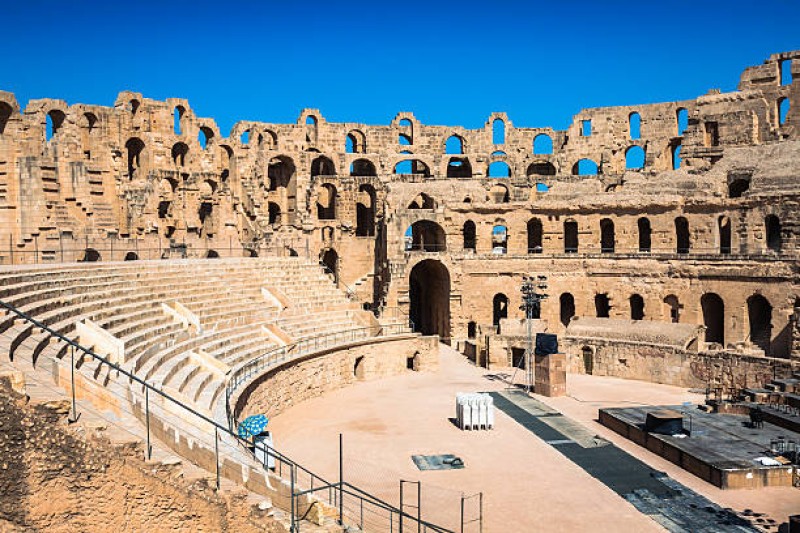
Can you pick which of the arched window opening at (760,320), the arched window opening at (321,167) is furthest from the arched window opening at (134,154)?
the arched window opening at (760,320)

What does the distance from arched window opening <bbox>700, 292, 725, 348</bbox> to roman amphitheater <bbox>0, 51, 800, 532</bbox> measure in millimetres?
206

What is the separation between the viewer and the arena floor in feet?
50.5

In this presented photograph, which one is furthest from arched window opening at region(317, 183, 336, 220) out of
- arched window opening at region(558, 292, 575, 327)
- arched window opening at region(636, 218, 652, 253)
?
arched window opening at region(636, 218, 652, 253)

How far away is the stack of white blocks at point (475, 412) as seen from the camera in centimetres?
2133

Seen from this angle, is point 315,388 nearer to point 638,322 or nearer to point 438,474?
point 438,474

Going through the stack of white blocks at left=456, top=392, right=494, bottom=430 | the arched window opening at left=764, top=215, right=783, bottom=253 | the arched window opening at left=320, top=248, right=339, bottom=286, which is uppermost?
the arched window opening at left=764, top=215, right=783, bottom=253

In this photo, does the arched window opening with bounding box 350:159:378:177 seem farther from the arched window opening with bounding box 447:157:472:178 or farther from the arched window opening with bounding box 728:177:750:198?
the arched window opening with bounding box 728:177:750:198

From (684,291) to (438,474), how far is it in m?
21.5

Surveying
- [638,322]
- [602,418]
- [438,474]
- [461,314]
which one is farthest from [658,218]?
[438,474]

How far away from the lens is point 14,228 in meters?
27.9

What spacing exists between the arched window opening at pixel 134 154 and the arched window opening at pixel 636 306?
28.1 m

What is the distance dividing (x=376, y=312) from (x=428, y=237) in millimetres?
8416

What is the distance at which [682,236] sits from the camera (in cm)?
3900

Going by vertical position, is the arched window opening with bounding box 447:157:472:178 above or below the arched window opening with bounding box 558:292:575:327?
above
